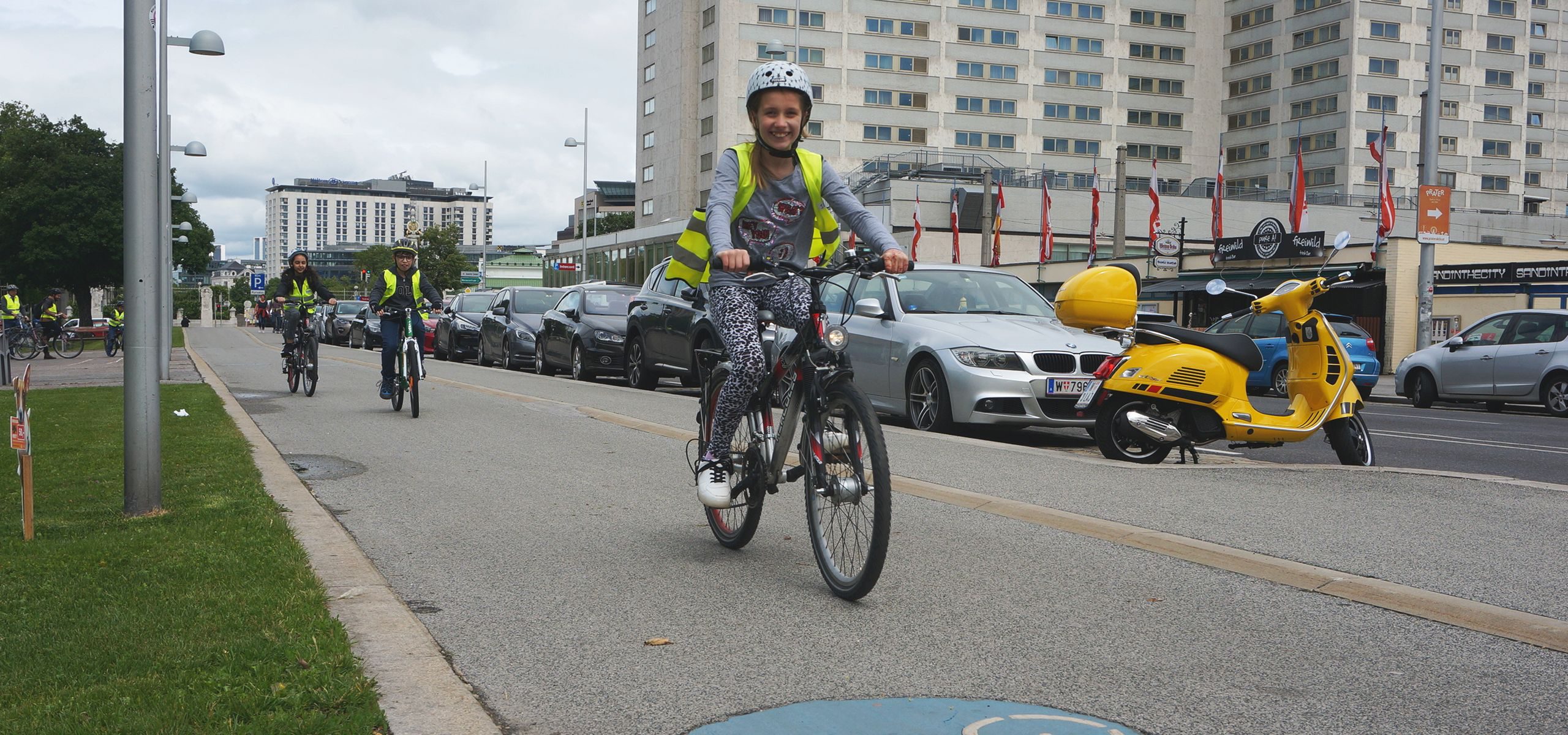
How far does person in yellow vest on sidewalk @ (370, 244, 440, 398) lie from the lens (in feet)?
44.4

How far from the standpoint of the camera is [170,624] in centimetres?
414

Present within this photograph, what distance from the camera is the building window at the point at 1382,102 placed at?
78.6 m

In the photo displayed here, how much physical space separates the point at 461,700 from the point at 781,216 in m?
2.46

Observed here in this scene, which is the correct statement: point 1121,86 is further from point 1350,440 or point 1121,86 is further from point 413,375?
point 1350,440

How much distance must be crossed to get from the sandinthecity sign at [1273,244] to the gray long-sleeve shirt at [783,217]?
35.9 m

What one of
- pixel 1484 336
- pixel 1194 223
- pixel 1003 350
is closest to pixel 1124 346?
pixel 1003 350

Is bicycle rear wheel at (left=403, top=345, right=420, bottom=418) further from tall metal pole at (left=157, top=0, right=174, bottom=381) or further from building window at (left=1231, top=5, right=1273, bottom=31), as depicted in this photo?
building window at (left=1231, top=5, right=1273, bottom=31)

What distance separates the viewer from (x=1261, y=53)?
83.3 m

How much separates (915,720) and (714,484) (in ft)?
6.73

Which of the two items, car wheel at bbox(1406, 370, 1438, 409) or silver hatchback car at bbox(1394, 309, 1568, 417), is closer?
silver hatchback car at bbox(1394, 309, 1568, 417)

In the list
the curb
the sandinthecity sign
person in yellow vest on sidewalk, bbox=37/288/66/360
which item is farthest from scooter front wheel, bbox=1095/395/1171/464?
the sandinthecity sign

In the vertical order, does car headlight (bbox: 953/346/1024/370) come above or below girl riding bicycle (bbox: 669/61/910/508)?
below

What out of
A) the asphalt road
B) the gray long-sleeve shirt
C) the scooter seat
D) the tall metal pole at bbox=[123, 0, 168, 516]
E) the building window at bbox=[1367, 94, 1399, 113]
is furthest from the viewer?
the building window at bbox=[1367, 94, 1399, 113]

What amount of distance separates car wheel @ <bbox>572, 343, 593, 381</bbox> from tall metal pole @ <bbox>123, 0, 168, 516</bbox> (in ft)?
45.4
